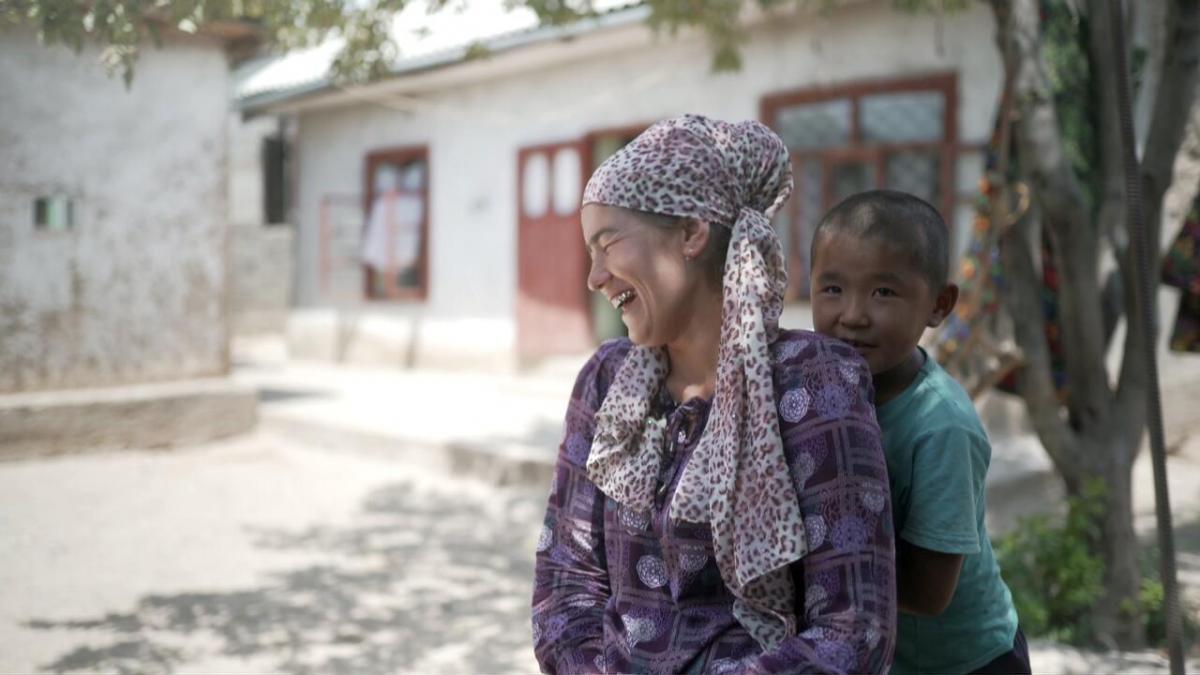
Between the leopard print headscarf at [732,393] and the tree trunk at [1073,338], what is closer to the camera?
the leopard print headscarf at [732,393]

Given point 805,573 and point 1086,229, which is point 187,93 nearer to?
point 1086,229

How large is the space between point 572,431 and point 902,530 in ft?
1.82

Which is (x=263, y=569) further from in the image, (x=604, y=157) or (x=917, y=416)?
(x=604, y=157)

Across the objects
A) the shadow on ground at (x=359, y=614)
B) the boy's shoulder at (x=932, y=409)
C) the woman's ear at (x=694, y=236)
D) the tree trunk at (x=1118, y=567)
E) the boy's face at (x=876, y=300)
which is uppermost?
the woman's ear at (x=694, y=236)

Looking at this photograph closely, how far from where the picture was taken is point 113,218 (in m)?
7.23

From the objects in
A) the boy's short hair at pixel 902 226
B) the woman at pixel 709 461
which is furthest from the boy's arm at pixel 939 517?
the boy's short hair at pixel 902 226

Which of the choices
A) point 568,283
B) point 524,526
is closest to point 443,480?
point 524,526

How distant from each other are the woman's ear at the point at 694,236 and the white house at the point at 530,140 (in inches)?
130

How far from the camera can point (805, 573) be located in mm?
1524

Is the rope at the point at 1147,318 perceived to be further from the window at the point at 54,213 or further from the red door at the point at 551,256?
the red door at the point at 551,256

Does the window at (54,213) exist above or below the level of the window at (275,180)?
below

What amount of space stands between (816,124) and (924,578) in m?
7.11

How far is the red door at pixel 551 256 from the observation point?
10.5m

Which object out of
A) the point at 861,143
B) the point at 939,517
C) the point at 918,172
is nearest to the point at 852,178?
the point at 861,143
